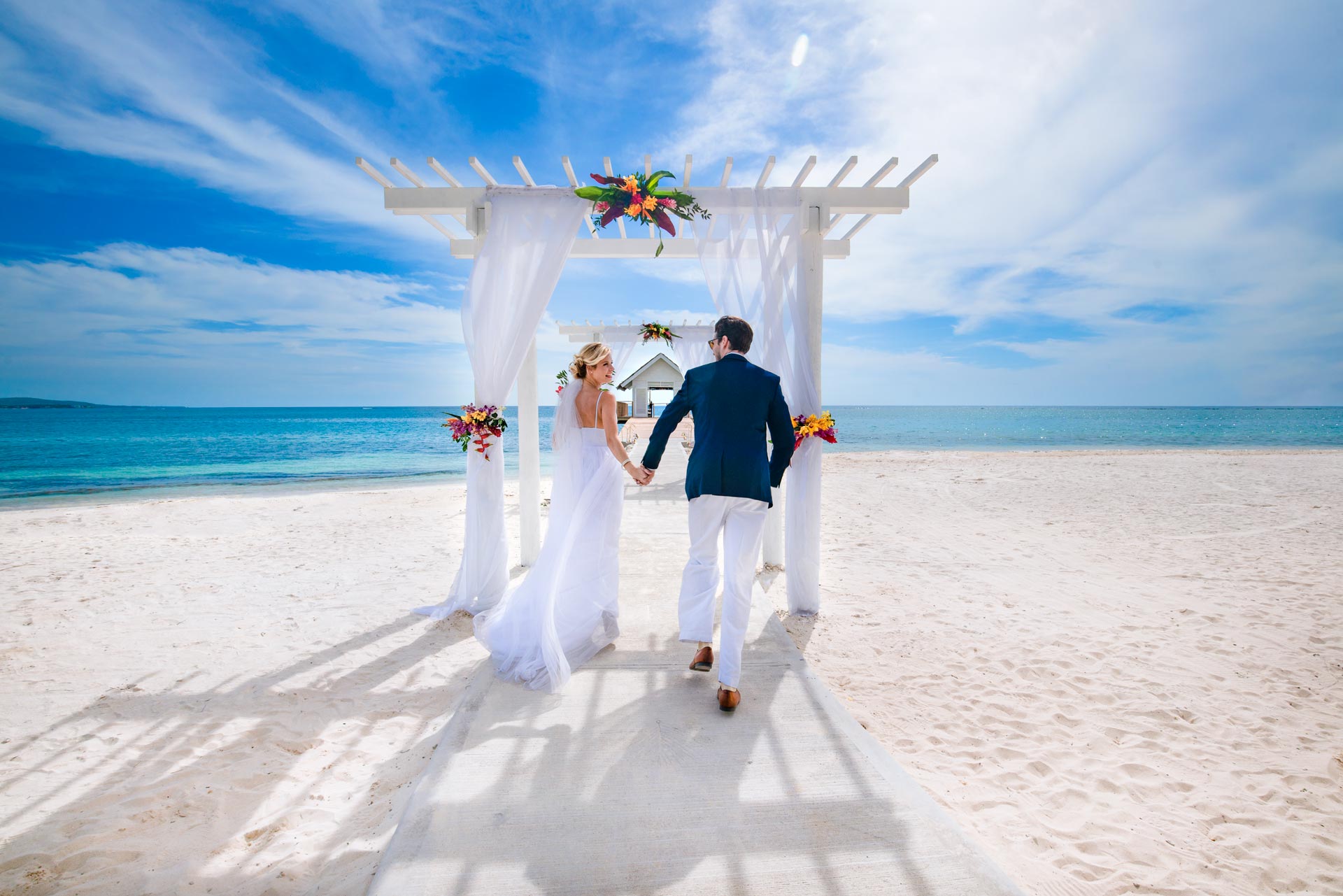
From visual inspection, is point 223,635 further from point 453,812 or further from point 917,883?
point 917,883

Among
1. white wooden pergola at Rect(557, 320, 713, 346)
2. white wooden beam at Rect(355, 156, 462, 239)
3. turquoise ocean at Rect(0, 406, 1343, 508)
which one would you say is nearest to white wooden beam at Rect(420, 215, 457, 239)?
white wooden beam at Rect(355, 156, 462, 239)

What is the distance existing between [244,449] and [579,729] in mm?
28550

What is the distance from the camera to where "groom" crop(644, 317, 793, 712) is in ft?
8.82

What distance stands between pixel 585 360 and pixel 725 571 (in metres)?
1.54

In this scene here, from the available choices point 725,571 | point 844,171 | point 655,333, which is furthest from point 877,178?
point 655,333

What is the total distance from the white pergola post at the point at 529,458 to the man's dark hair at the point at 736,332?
260 cm

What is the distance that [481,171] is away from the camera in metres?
3.94

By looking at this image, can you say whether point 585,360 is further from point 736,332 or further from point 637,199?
point 637,199

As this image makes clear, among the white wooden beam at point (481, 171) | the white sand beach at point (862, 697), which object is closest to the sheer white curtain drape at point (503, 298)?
the white wooden beam at point (481, 171)

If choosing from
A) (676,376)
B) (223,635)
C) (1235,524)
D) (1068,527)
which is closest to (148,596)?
(223,635)

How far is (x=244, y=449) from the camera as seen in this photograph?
2433 centimetres

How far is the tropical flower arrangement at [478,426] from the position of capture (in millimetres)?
3984

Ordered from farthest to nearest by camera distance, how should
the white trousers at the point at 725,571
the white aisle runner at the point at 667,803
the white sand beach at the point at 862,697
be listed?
the white trousers at the point at 725,571, the white sand beach at the point at 862,697, the white aisle runner at the point at 667,803

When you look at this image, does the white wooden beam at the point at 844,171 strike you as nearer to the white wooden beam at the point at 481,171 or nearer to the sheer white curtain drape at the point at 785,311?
the sheer white curtain drape at the point at 785,311
